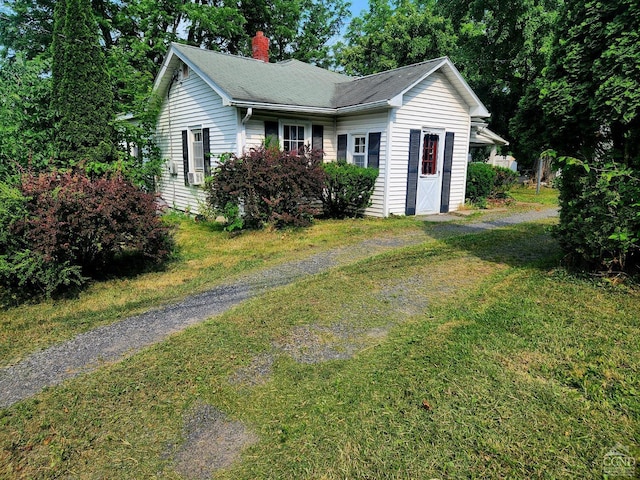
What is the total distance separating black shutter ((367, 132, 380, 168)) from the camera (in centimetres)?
1094

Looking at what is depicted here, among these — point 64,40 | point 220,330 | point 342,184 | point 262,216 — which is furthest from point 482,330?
point 64,40

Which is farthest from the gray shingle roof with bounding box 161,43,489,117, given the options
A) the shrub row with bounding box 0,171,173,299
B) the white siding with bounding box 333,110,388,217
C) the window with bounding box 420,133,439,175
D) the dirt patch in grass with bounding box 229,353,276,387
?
the dirt patch in grass with bounding box 229,353,276,387

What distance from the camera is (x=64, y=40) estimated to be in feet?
29.5

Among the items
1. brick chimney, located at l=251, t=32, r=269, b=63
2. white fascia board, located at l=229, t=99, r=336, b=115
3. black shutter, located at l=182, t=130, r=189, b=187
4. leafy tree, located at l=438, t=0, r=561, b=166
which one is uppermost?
leafy tree, located at l=438, t=0, r=561, b=166

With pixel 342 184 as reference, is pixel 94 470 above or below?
below

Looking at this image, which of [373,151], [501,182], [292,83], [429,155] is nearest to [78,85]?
[292,83]

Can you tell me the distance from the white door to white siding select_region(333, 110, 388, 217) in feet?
4.27

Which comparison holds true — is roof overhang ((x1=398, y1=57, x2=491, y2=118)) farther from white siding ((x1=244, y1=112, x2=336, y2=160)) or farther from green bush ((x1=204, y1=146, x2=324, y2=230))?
green bush ((x1=204, y1=146, x2=324, y2=230))

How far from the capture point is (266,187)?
8.76m

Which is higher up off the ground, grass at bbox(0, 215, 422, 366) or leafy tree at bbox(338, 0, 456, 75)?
leafy tree at bbox(338, 0, 456, 75)

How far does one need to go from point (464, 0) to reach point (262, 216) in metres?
20.7

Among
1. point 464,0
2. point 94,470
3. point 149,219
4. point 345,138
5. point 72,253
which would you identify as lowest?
point 94,470

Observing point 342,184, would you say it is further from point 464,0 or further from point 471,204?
point 464,0

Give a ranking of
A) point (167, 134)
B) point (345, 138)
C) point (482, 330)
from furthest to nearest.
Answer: point (167, 134) < point (345, 138) < point (482, 330)
